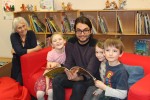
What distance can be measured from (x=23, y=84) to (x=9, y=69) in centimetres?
75

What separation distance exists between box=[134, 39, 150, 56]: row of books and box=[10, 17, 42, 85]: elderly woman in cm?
150

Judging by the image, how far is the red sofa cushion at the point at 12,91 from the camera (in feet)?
7.98

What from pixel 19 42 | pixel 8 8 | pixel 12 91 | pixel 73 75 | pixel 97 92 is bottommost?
pixel 12 91

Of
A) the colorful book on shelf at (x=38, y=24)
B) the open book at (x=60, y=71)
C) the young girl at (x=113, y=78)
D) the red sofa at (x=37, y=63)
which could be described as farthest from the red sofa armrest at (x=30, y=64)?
the colorful book on shelf at (x=38, y=24)

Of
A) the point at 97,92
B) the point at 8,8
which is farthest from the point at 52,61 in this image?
the point at 8,8

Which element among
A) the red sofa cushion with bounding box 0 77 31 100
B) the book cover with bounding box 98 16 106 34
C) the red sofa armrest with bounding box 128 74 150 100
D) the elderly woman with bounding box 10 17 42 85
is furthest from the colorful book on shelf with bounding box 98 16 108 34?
the red sofa armrest with bounding box 128 74 150 100

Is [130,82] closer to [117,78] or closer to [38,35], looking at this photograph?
[117,78]

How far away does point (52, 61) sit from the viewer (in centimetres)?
263

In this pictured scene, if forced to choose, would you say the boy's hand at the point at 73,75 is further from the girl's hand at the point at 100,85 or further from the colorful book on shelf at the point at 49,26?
the colorful book on shelf at the point at 49,26

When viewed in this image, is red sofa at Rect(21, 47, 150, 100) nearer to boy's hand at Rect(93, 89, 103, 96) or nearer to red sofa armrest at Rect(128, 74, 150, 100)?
red sofa armrest at Rect(128, 74, 150, 100)

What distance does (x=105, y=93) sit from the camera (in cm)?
194

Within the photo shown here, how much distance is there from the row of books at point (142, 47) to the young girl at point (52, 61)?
140cm

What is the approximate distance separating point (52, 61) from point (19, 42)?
24.3 inches

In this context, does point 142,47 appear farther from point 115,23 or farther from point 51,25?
point 51,25
